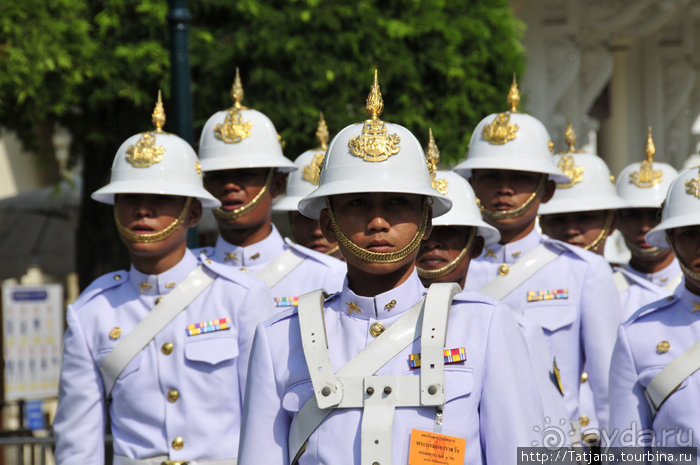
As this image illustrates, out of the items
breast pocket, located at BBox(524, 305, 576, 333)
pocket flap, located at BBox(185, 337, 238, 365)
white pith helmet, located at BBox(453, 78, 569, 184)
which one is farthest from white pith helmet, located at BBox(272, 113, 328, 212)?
pocket flap, located at BBox(185, 337, 238, 365)

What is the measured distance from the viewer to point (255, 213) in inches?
298

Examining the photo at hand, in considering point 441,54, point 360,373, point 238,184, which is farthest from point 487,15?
point 360,373

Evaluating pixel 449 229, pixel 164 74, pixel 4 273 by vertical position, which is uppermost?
pixel 164 74

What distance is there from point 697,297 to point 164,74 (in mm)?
7808

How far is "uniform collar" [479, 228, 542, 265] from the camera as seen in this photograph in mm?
7523

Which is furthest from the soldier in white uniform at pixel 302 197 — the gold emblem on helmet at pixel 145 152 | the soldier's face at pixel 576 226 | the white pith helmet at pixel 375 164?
the white pith helmet at pixel 375 164

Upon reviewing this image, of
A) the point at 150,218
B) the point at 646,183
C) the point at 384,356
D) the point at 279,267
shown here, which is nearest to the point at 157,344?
the point at 150,218

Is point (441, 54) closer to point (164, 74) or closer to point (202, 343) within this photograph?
point (164, 74)

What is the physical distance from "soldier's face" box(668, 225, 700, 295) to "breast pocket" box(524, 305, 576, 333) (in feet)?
5.14

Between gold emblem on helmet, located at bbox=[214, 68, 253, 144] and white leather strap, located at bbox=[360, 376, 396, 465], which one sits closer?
white leather strap, located at bbox=[360, 376, 396, 465]

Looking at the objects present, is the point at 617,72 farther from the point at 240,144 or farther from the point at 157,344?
the point at 157,344

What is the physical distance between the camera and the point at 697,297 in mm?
5551

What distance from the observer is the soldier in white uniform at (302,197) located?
27.6 feet

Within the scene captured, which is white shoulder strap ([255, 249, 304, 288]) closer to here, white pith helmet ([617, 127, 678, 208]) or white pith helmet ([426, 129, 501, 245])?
white pith helmet ([426, 129, 501, 245])
